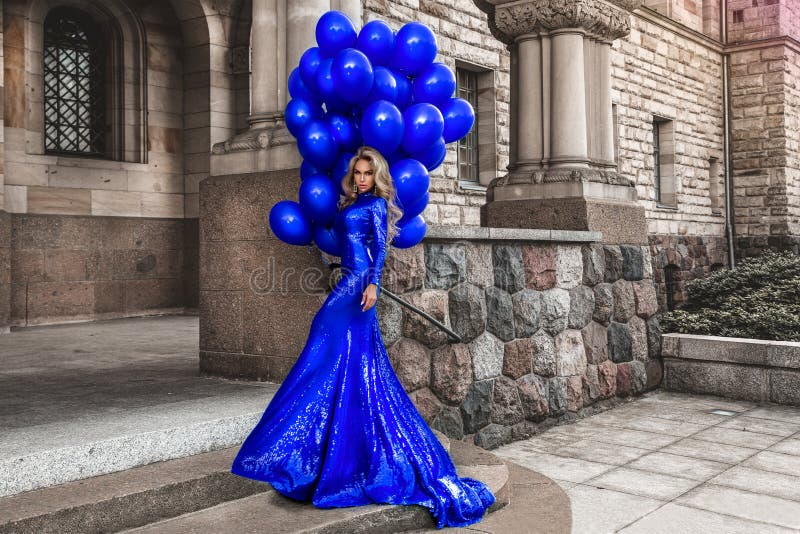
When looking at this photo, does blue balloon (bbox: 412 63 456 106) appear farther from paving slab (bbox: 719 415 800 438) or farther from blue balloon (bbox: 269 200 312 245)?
paving slab (bbox: 719 415 800 438)

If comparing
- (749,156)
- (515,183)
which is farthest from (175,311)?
(749,156)

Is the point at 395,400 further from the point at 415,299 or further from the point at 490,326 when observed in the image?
the point at 490,326

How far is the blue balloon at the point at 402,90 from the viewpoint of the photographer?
4.45 meters

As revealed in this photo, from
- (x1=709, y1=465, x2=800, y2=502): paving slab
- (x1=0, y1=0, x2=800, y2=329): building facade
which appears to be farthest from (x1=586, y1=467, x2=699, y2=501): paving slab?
(x1=0, y1=0, x2=800, y2=329): building facade

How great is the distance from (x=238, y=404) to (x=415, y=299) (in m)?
1.51

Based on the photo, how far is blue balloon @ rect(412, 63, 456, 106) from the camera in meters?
4.49

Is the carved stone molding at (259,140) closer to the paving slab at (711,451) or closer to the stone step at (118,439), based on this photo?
the stone step at (118,439)

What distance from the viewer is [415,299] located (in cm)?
552

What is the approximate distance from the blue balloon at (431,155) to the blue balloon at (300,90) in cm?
62

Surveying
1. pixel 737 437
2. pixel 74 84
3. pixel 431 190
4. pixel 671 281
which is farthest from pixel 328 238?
pixel 671 281

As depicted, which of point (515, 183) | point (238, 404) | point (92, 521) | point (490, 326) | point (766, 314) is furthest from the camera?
point (766, 314)

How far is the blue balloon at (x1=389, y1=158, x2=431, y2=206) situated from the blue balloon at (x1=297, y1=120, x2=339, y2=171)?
0.33m

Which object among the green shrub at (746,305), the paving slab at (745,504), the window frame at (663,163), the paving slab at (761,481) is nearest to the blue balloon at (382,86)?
the paving slab at (745,504)

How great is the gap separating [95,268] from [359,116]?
718 centimetres
